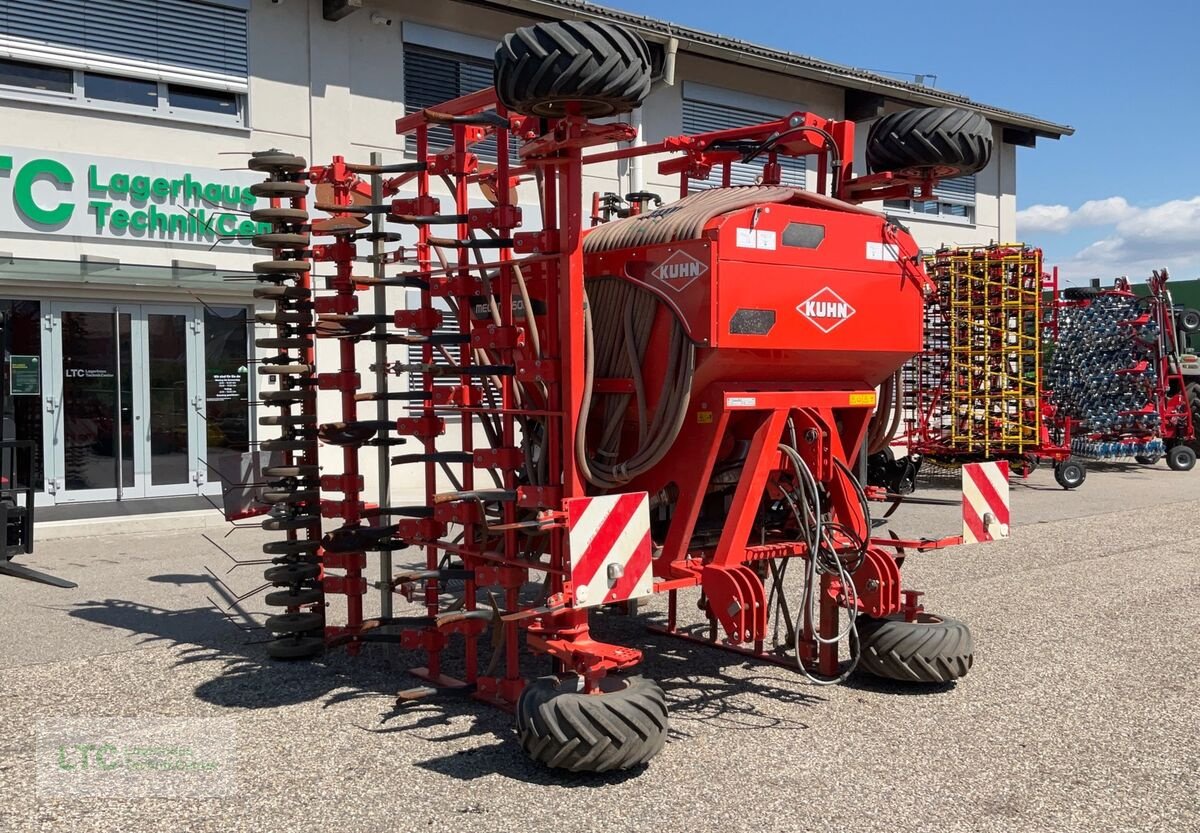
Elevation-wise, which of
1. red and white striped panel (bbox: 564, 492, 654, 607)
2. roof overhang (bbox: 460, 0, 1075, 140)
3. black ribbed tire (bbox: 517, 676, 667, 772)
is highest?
roof overhang (bbox: 460, 0, 1075, 140)

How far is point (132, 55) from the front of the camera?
12.0 meters

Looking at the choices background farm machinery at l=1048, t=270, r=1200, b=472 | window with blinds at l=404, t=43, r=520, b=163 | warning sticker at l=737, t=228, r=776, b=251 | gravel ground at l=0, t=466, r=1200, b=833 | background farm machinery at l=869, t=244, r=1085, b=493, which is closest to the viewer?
gravel ground at l=0, t=466, r=1200, b=833

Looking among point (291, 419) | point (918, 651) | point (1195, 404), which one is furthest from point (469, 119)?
point (1195, 404)

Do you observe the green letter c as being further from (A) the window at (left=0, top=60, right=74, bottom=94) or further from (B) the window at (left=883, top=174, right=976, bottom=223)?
(B) the window at (left=883, top=174, right=976, bottom=223)

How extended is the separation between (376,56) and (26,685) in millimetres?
9911

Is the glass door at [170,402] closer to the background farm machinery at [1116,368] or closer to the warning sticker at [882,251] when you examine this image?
the warning sticker at [882,251]

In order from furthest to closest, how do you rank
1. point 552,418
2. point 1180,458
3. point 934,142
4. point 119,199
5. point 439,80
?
1. point 1180,458
2. point 439,80
3. point 119,199
4. point 934,142
5. point 552,418

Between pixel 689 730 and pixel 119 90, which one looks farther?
pixel 119 90

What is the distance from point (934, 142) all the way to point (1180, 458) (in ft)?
51.5

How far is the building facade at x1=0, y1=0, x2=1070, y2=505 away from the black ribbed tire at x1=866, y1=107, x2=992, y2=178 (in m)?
6.44

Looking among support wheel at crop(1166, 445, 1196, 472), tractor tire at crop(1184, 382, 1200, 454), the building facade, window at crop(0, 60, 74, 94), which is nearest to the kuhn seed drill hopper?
the building facade

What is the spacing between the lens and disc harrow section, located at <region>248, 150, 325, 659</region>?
20.2ft

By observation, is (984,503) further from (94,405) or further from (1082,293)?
(1082,293)

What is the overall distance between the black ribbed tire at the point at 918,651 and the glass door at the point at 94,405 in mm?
9324
